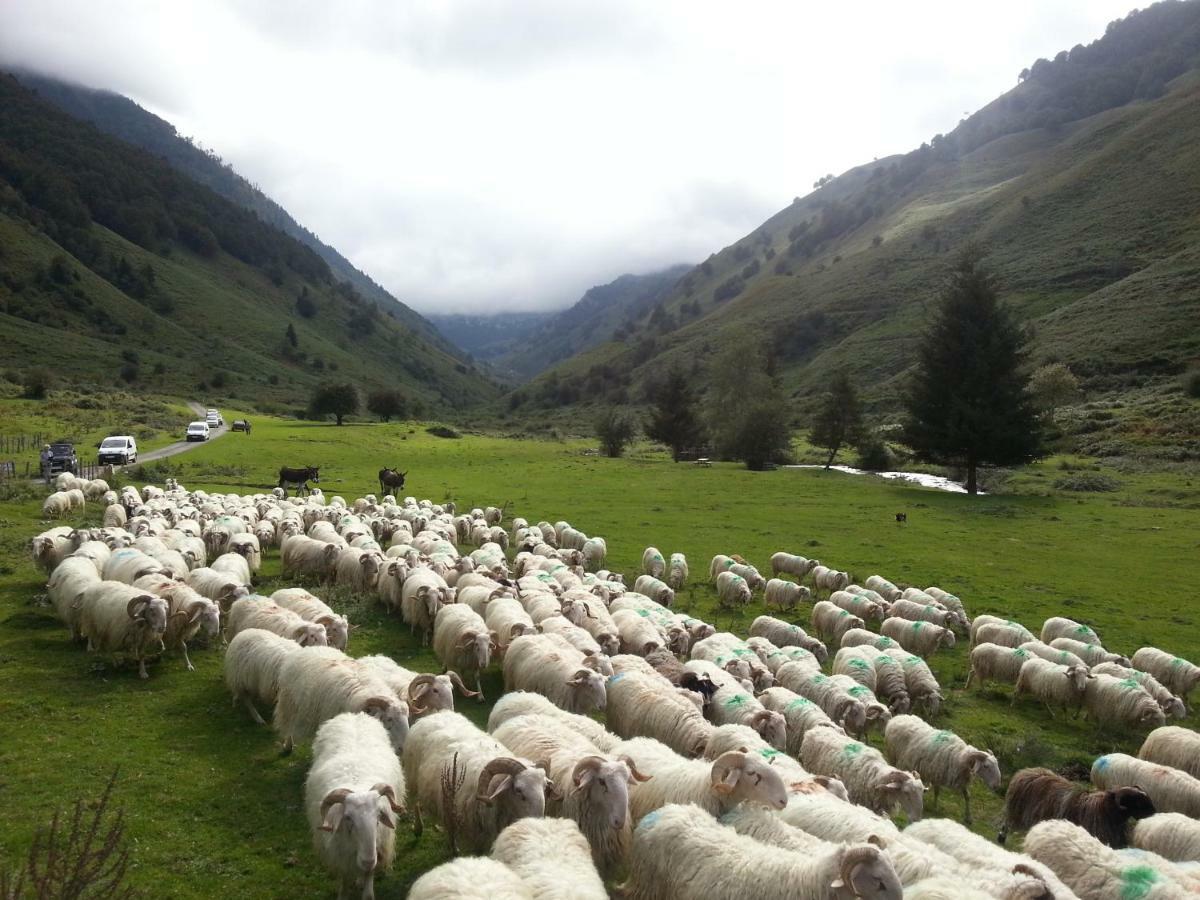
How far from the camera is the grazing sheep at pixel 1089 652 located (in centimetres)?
1536

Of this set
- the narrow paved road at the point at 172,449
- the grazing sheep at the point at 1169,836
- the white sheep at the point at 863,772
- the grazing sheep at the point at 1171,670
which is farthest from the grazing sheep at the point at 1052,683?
the narrow paved road at the point at 172,449

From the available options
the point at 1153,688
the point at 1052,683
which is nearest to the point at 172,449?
the point at 1052,683

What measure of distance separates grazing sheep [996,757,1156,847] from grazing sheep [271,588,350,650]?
10918 mm

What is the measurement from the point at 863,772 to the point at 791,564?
52.3ft

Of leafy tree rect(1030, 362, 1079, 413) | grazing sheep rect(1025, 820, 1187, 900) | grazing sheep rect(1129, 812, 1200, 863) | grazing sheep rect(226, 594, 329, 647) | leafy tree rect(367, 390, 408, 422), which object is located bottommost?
Result: grazing sheep rect(1129, 812, 1200, 863)

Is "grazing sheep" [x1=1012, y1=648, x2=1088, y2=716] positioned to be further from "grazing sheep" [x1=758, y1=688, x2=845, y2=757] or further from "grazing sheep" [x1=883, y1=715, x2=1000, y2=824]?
"grazing sheep" [x1=758, y1=688, x2=845, y2=757]

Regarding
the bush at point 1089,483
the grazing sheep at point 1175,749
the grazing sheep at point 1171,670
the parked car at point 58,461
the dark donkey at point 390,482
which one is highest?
the parked car at point 58,461

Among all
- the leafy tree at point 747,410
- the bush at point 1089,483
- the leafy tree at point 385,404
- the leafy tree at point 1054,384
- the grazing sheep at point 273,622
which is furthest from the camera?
the leafy tree at point 385,404

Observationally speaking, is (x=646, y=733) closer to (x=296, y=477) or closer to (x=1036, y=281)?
(x=296, y=477)

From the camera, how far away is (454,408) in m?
191

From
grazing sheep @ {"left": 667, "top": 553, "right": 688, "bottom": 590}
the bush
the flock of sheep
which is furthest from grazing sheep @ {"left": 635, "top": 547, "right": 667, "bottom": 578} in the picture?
the bush

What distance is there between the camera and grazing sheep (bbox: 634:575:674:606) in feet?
67.8

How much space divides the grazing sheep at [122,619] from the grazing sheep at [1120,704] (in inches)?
696

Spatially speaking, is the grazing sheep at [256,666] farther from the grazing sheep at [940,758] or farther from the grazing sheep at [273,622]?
the grazing sheep at [940,758]
